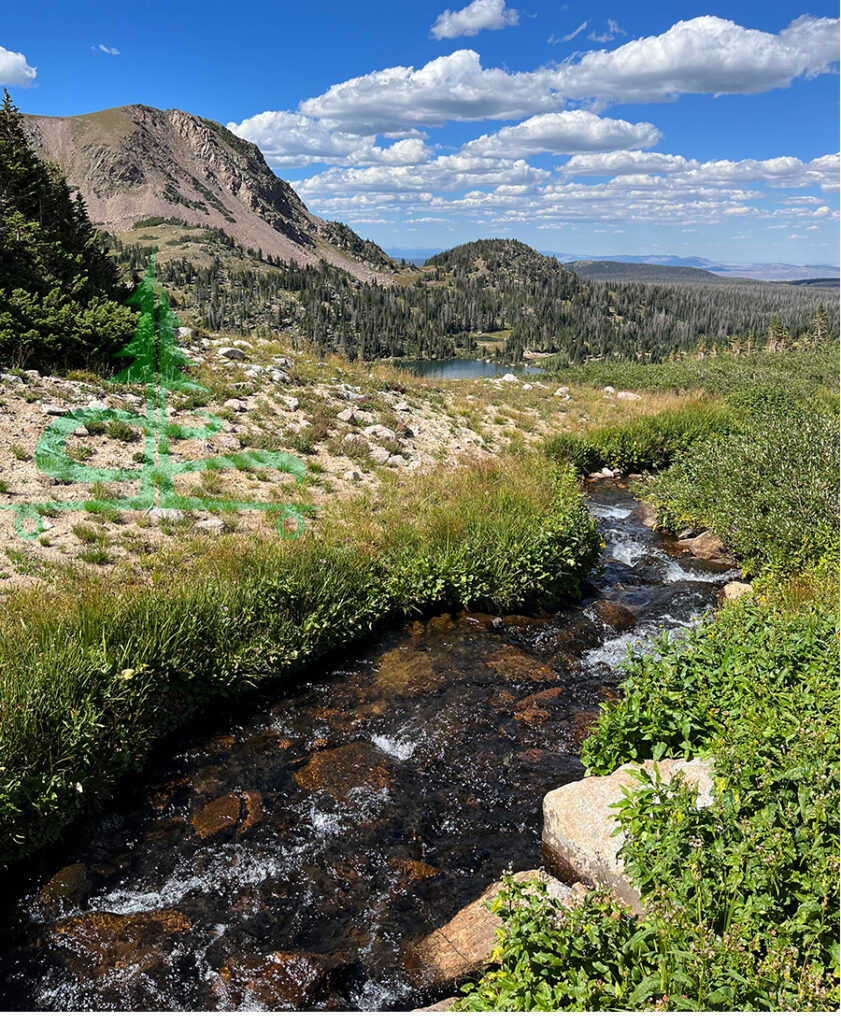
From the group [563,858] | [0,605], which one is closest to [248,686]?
[0,605]

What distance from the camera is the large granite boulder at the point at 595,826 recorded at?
5.38m

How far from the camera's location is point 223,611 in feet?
30.0

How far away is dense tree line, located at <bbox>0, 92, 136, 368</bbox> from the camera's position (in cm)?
1842

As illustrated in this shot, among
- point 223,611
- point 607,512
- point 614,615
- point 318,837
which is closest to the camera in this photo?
point 318,837

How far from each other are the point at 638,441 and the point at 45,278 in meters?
21.6

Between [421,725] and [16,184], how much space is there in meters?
22.9

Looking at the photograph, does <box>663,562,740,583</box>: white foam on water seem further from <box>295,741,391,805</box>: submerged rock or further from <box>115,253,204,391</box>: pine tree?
<box>115,253,204,391</box>: pine tree

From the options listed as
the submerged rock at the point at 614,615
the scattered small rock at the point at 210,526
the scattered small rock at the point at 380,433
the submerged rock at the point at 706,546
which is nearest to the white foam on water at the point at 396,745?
the submerged rock at the point at 614,615

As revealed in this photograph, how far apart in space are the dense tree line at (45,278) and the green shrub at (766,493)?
58.2 ft

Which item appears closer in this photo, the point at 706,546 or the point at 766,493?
the point at 766,493

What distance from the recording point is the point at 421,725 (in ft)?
29.5

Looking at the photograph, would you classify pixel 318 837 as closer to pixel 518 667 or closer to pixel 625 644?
pixel 518 667

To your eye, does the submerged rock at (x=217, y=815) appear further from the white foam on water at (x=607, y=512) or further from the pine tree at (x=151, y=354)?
the pine tree at (x=151, y=354)

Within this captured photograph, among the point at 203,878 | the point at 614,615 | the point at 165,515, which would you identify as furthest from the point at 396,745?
the point at 165,515
